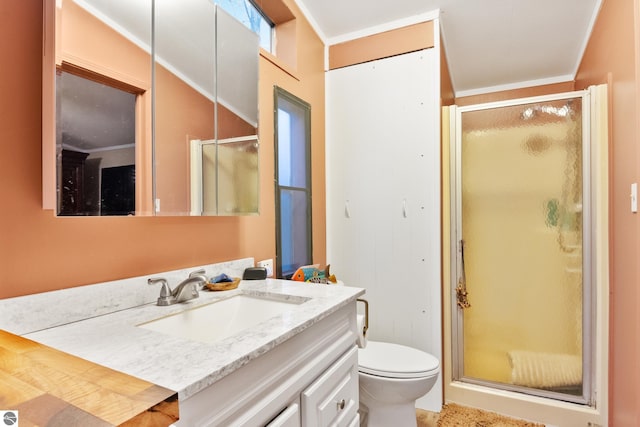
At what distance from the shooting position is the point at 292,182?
1.93 m

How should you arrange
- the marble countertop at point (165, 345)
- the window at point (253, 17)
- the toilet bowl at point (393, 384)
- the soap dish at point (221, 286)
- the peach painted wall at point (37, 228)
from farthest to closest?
the window at point (253, 17)
the toilet bowl at point (393, 384)
the soap dish at point (221, 286)
the peach painted wall at point (37, 228)
the marble countertop at point (165, 345)

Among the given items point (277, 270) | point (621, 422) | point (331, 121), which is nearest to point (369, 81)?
point (331, 121)

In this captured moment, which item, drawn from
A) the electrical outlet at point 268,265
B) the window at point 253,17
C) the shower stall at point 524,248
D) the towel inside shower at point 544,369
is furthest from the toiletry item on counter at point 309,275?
the towel inside shower at point 544,369

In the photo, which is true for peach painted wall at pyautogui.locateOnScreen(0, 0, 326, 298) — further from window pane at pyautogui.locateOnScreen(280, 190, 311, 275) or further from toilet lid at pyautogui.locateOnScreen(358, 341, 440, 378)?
toilet lid at pyautogui.locateOnScreen(358, 341, 440, 378)

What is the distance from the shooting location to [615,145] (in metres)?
1.69

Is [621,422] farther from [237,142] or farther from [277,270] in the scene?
[237,142]

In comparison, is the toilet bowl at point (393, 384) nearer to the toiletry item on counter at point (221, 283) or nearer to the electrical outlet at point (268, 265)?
the electrical outlet at point (268, 265)

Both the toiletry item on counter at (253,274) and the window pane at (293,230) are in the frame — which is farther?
the window pane at (293,230)

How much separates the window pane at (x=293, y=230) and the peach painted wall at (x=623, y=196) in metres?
1.52

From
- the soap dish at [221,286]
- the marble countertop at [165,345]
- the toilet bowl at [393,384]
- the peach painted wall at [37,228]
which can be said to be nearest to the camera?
the marble countertop at [165,345]

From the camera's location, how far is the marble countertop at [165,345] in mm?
566

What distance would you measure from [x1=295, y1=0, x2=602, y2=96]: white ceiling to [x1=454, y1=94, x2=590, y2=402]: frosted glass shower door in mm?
596

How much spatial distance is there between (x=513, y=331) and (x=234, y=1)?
8.01 feet

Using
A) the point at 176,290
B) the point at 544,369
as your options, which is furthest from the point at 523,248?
→ the point at 176,290
